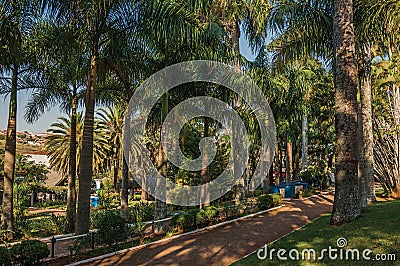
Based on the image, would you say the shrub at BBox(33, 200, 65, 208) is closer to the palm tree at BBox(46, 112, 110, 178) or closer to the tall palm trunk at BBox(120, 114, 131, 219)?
the palm tree at BBox(46, 112, 110, 178)

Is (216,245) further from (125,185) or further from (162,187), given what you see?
(125,185)

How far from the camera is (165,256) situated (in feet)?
28.0

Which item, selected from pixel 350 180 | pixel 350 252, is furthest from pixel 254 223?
pixel 350 252

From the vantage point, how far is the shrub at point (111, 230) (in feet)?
30.9

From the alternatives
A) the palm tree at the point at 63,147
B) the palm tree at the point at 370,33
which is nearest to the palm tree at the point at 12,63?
the palm tree at the point at 370,33

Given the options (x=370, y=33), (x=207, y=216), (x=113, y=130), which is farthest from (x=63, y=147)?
(x=370, y=33)

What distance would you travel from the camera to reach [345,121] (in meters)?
9.23

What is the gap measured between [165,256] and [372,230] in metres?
4.69

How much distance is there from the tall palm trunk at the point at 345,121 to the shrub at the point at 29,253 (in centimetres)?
695

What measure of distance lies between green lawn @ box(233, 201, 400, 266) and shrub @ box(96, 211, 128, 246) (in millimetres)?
3709

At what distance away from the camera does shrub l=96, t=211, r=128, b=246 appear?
370 inches

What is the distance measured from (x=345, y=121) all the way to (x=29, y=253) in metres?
8.02

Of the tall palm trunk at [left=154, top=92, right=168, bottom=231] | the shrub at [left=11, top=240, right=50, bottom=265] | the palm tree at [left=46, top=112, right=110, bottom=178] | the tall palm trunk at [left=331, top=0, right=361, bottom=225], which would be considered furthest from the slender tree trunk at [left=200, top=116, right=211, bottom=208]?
the palm tree at [left=46, top=112, right=110, bottom=178]

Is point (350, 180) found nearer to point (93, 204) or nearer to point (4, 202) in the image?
point (4, 202)
